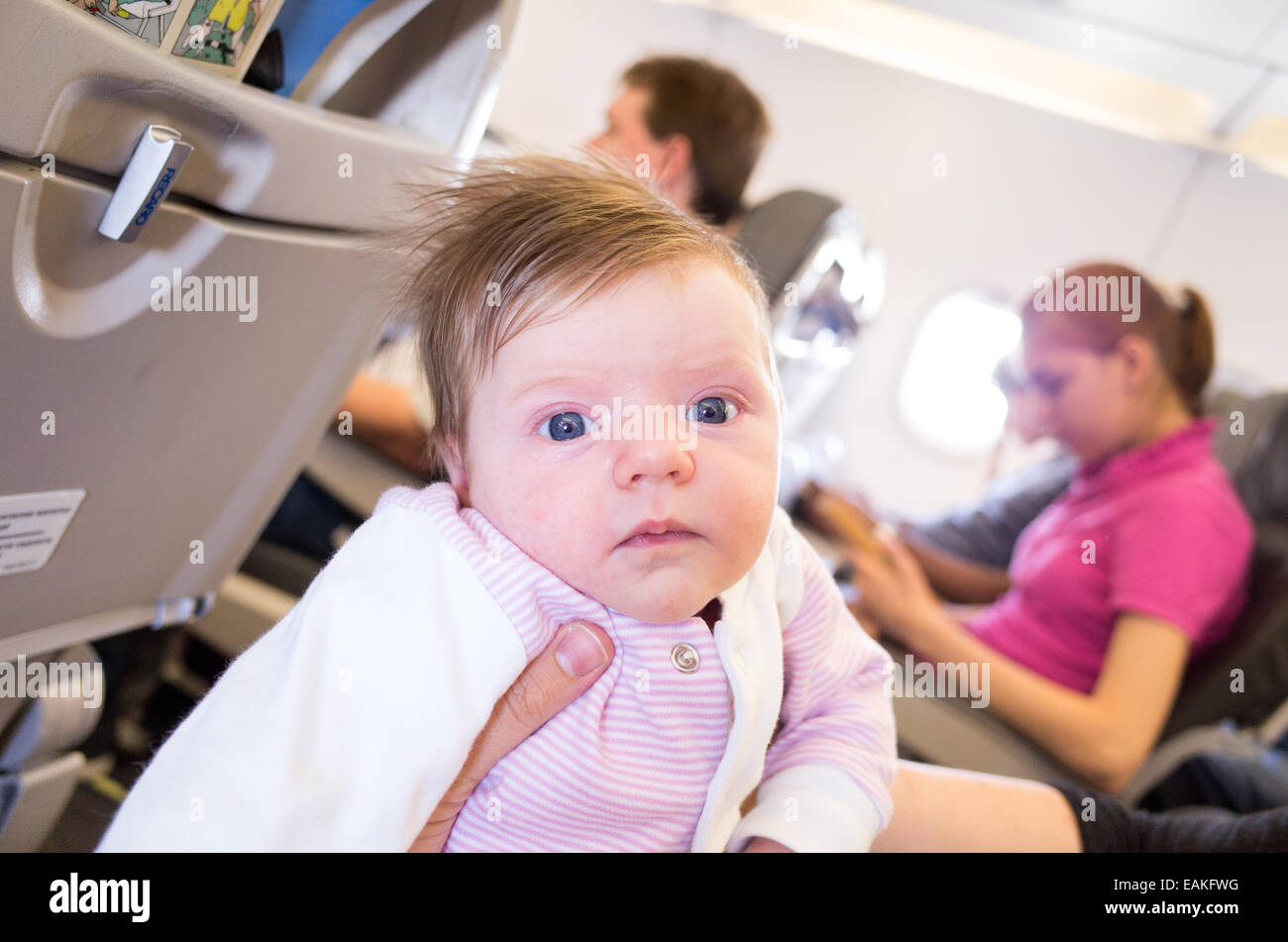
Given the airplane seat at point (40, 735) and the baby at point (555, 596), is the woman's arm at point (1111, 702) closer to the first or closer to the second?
the baby at point (555, 596)

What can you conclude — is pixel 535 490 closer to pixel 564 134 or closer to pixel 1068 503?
pixel 1068 503

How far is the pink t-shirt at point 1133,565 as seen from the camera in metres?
1.79

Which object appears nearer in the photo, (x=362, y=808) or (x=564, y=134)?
(x=362, y=808)

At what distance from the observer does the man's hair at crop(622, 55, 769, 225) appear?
2.02 meters

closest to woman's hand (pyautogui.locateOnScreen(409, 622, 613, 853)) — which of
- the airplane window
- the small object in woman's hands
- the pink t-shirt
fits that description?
the pink t-shirt

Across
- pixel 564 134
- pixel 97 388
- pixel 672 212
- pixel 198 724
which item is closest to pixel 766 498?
pixel 672 212

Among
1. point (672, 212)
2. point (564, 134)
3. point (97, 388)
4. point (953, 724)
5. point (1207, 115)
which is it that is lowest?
point (953, 724)

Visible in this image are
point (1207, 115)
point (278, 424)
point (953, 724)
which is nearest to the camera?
point (278, 424)

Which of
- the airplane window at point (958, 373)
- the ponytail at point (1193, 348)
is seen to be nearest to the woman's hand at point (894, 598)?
the ponytail at point (1193, 348)

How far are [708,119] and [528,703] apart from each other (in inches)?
66.8

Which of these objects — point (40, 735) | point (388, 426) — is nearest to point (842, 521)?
point (388, 426)

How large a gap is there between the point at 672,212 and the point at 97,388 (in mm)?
499

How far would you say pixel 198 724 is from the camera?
2.01ft

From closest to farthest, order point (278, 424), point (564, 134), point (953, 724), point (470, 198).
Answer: point (470, 198)
point (278, 424)
point (953, 724)
point (564, 134)
